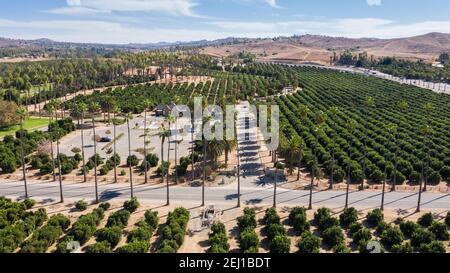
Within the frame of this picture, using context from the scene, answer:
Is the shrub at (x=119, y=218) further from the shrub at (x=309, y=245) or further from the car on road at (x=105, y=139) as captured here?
the car on road at (x=105, y=139)

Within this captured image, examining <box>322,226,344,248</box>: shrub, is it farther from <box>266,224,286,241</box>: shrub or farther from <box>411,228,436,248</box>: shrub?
<box>411,228,436,248</box>: shrub

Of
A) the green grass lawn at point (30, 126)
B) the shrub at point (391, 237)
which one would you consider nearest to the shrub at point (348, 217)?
the shrub at point (391, 237)

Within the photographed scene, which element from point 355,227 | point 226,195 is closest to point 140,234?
point 226,195

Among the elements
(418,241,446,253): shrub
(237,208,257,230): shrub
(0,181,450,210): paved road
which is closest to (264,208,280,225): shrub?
(237,208,257,230): shrub
